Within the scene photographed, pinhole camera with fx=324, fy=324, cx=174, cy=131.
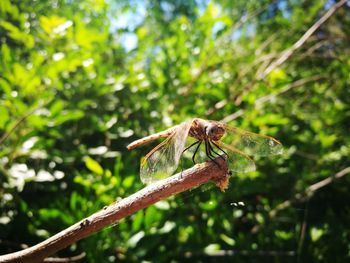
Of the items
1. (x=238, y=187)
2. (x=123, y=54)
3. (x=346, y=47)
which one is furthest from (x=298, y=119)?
(x=123, y=54)

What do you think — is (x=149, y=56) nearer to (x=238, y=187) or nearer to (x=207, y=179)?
(x=238, y=187)

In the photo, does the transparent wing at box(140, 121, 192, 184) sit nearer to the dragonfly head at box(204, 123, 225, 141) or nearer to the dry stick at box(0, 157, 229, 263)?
the dragonfly head at box(204, 123, 225, 141)

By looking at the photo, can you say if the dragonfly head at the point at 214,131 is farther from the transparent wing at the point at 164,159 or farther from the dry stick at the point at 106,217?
the dry stick at the point at 106,217

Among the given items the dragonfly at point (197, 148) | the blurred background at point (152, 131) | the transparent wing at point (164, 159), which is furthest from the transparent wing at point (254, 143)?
the blurred background at point (152, 131)

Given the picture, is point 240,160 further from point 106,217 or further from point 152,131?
point 152,131

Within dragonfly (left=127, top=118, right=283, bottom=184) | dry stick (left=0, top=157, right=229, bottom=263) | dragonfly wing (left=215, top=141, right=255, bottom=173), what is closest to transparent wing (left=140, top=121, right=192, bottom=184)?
dragonfly (left=127, top=118, right=283, bottom=184)
